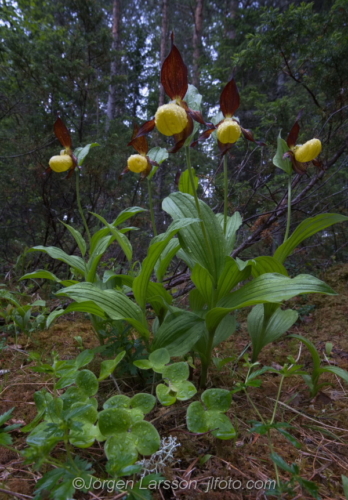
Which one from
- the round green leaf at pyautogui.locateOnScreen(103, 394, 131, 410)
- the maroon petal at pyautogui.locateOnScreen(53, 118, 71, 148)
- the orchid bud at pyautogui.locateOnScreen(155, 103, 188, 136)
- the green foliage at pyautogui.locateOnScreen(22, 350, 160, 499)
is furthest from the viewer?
the maroon petal at pyautogui.locateOnScreen(53, 118, 71, 148)

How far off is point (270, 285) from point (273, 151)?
279 cm

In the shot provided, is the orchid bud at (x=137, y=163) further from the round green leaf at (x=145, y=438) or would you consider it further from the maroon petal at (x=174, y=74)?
the round green leaf at (x=145, y=438)

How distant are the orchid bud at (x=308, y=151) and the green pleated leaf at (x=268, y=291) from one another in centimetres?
68

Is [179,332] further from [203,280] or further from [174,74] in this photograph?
[174,74]

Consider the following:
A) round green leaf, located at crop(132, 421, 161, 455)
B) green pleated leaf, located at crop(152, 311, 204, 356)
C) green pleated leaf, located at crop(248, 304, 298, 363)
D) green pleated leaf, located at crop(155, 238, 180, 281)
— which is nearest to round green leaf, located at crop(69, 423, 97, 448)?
round green leaf, located at crop(132, 421, 161, 455)

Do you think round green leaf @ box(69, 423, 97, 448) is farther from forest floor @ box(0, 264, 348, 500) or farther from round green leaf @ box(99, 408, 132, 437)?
forest floor @ box(0, 264, 348, 500)

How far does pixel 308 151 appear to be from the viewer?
57.6 inches

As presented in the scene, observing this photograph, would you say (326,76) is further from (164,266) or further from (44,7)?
(44,7)

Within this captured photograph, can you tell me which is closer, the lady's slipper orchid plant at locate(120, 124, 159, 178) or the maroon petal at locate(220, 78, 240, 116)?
the maroon petal at locate(220, 78, 240, 116)

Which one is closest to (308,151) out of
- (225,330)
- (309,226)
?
(309,226)

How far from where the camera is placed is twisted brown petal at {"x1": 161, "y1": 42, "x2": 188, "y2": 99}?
1.14m

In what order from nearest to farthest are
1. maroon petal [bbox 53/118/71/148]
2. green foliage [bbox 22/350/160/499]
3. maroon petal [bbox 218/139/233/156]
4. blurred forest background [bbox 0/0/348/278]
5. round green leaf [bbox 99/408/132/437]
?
green foliage [bbox 22/350/160/499], round green leaf [bbox 99/408/132/437], maroon petal [bbox 218/139/233/156], maroon petal [bbox 53/118/71/148], blurred forest background [bbox 0/0/348/278]

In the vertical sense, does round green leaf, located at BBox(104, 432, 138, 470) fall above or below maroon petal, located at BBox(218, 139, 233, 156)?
below

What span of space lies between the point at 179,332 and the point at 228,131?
3.15ft
